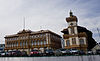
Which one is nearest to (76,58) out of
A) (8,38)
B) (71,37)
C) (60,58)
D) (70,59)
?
(70,59)

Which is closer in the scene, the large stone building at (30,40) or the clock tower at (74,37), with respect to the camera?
the clock tower at (74,37)

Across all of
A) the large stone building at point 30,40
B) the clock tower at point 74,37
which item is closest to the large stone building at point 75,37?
the clock tower at point 74,37

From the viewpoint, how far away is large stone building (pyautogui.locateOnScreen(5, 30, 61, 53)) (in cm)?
6937

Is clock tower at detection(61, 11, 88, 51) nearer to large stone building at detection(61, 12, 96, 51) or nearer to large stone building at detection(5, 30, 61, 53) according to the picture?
large stone building at detection(61, 12, 96, 51)

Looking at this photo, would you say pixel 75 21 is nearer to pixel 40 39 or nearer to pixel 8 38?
pixel 40 39

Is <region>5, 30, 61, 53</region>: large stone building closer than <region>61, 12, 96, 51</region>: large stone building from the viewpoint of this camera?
No

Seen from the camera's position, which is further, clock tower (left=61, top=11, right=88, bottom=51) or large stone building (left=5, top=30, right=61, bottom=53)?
large stone building (left=5, top=30, right=61, bottom=53)

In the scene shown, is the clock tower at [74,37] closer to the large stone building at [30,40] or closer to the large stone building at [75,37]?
the large stone building at [75,37]

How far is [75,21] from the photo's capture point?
192 ft

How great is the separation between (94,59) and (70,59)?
6218mm

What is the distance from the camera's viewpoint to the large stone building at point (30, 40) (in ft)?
228

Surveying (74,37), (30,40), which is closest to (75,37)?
(74,37)

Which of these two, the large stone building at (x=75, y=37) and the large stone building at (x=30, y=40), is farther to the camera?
the large stone building at (x=30, y=40)

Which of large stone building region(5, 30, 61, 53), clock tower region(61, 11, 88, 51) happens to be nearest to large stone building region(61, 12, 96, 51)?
clock tower region(61, 11, 88, 51)
